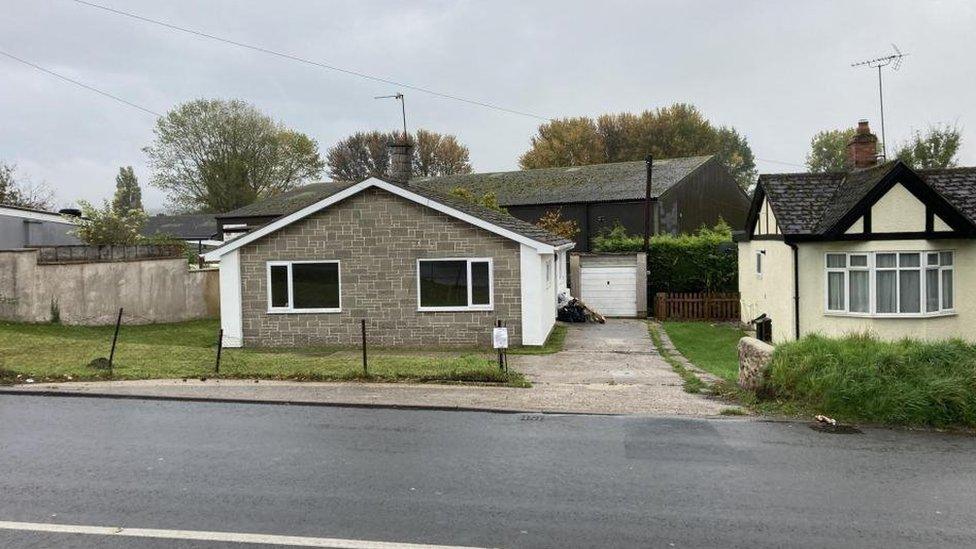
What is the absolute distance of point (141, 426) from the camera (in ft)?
32.1

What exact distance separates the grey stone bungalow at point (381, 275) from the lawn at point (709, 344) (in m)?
3.91

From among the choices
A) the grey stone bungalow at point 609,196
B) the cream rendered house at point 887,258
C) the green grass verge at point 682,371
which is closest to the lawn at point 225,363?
the green grass verge at point 682,371

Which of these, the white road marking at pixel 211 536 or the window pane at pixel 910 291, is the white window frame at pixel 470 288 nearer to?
the window pane at pixel 910 291

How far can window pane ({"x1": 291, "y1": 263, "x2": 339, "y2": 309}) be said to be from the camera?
1939 centimetres

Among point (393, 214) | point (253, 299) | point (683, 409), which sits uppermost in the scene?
point (393, 214)

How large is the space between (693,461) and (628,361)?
8.47 m

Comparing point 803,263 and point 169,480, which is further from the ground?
point 803,263

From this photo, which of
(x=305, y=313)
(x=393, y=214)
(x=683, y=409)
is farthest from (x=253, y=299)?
(x=683, y=409)

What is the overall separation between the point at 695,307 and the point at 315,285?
47.2 feet

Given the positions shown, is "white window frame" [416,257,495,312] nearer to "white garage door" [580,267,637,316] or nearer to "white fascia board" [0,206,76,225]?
"white garage door" [580,267,637,316]

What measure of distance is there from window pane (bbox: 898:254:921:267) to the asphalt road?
30.0 ft

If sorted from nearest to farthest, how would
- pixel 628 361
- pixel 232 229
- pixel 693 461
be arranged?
pixel 693 461 → pixel 628 361 → pixel 232 229

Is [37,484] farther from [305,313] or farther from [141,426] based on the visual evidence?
[305,313]

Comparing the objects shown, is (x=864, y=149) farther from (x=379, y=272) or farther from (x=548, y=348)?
(x=379, y=272)
